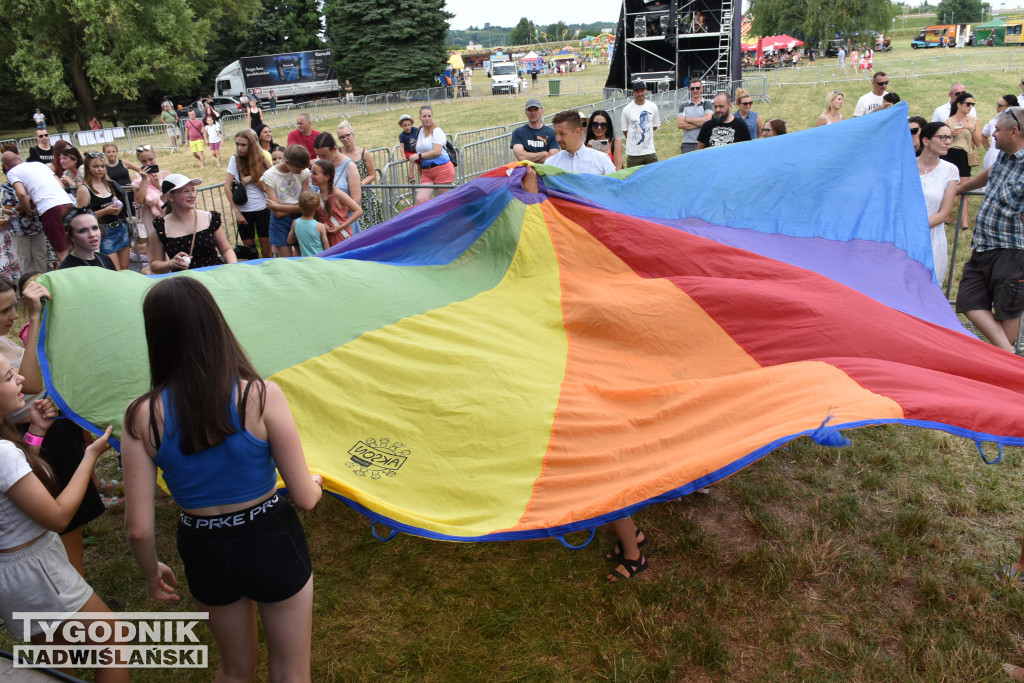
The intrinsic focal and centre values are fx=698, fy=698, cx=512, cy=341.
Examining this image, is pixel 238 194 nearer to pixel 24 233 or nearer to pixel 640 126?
pixel 24 233

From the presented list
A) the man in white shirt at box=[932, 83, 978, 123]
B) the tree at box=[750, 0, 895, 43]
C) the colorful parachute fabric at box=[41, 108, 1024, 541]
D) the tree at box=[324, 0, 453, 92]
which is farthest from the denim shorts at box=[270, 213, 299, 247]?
the tree at box=[750, 0, 895, 43]

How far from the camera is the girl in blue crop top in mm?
2199

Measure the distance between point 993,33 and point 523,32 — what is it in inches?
4072

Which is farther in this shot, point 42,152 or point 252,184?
point 42,152

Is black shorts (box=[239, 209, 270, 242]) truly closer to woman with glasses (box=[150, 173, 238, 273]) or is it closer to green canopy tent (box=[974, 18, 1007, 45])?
woman with glasses (box=[150, 173, 238, 273])

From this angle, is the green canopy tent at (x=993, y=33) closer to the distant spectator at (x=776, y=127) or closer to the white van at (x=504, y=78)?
the white van at (x=504, y=78)

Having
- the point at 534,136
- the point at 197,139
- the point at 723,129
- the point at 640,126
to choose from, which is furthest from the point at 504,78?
the point at 534,136

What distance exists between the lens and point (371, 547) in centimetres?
441

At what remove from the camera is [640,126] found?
11.0m

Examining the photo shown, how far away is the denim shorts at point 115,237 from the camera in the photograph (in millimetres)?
8703

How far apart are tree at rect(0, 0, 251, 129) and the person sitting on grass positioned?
34.9m

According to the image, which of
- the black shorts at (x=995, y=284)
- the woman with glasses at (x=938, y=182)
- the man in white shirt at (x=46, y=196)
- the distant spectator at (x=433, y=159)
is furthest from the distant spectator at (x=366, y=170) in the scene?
the black shorts at (x=995, y=284)

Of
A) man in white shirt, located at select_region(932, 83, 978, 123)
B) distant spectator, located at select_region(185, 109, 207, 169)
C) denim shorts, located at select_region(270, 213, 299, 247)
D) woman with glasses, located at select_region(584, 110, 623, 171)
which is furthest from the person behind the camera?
distant spectator, located at select_region(185, 109, 207, 169)

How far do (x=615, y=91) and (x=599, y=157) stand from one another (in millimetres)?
19036
